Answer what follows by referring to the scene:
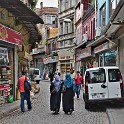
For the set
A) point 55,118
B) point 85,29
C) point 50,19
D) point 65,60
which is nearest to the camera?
point 55,118

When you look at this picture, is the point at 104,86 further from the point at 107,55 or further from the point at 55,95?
the point at 107,55

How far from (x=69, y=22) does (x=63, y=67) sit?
726 cm

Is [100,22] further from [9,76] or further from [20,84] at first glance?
[20,84]

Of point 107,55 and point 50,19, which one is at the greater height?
point 50,19

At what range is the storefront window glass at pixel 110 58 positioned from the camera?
24233mm

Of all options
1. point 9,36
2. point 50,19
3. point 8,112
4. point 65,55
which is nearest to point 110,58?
point 9,36

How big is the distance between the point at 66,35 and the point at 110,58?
2562cm

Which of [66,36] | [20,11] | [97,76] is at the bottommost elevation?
[97,76]

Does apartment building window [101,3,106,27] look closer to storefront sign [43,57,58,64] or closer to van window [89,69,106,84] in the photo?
van window [89,69,106,84]

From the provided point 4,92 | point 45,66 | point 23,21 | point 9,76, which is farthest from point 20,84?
point 45,66

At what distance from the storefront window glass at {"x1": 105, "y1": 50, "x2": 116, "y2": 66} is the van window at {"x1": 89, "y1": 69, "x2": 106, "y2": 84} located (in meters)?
8.77

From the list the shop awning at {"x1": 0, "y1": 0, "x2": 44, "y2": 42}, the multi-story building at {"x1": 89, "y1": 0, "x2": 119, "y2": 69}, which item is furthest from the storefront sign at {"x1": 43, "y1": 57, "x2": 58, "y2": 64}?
the shop awning at {"x1": 0, "y1": 0, "x2": 44, "y2": 42}

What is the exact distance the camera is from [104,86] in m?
15.3

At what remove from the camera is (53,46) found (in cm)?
5944
